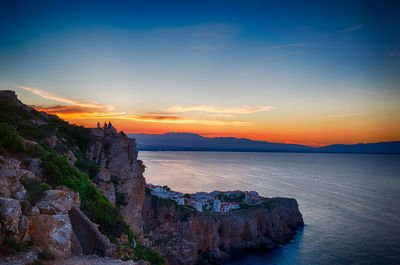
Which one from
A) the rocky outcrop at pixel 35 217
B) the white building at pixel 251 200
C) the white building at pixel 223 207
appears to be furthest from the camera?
the white building at pixel 251 200

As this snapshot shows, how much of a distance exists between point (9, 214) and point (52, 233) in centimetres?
145

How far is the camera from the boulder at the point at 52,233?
7.43m

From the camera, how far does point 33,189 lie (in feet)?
27.4

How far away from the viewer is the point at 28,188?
329 inches

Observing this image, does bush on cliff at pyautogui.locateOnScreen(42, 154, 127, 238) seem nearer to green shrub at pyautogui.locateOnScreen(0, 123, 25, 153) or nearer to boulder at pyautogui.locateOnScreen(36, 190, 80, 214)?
green shrub at pyautogui.locateOnScreen(0, 123, 25, 153)

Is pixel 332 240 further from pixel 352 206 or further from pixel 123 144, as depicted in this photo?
pixel 123 144

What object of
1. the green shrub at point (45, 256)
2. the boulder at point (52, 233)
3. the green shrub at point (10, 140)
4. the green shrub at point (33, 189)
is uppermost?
the green shrub at point (10, 140)

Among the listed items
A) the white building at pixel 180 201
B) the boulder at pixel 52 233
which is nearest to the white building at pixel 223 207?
the white building at pixel 180 201

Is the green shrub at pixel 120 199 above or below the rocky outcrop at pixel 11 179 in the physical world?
below

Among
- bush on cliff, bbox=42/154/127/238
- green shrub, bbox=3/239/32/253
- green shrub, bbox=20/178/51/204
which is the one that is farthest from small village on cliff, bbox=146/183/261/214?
green shrub, bbox=3/239/32/253

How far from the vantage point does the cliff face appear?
37.7 m

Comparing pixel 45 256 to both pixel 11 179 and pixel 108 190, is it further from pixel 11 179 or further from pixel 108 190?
pixel 108 190

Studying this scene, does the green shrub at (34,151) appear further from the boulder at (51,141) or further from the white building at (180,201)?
the white building at (180,201)

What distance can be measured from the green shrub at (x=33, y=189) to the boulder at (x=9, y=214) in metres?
1.16
